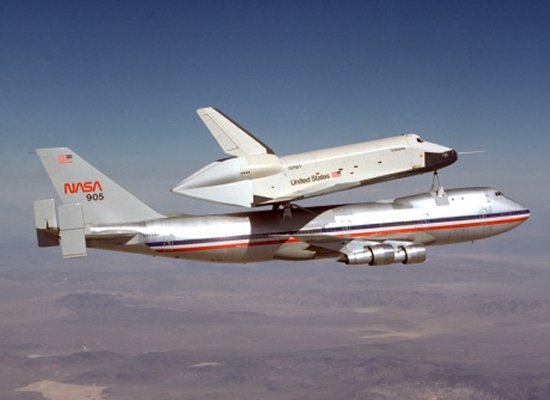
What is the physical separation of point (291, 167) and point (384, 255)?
9.33 m

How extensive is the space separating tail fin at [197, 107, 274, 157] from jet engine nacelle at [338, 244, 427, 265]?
9375 millimetres

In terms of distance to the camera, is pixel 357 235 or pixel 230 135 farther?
pixel 357 235

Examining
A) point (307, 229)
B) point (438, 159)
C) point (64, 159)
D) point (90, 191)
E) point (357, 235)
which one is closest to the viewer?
point (64, 159)

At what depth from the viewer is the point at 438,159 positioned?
43812 mm

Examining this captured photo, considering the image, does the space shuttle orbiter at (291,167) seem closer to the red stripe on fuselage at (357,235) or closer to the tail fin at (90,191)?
the red stripe on fuselage at (357,235)

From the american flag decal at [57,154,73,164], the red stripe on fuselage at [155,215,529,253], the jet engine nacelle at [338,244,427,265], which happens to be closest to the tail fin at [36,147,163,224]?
the american flag decal at [57,154,73,164]

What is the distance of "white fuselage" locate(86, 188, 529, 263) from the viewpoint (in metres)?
43.6

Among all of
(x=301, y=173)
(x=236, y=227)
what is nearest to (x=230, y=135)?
(x=301, y=173)

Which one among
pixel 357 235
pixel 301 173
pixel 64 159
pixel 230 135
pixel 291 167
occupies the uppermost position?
pixel 230 135

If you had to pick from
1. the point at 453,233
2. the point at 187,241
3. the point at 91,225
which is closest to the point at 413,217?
the point at 453,233

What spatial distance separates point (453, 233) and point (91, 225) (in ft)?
87.2

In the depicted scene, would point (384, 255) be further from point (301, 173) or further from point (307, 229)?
point (301, 173)

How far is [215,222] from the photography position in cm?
Result: 4431

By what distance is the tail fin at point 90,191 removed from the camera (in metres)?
42.4
